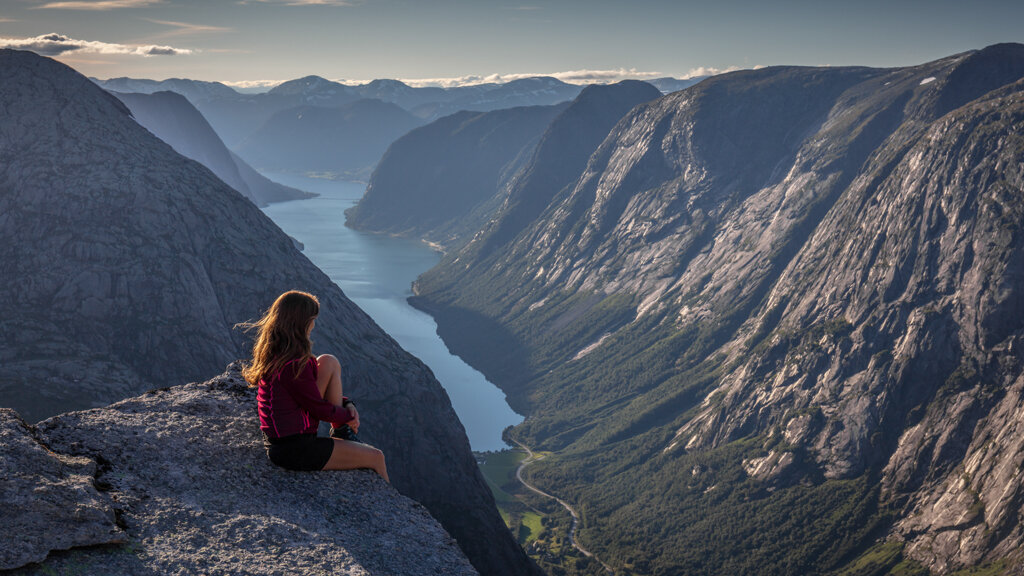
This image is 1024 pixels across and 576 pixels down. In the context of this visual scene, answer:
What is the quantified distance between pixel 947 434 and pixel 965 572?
38608 mm

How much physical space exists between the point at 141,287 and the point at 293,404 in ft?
306

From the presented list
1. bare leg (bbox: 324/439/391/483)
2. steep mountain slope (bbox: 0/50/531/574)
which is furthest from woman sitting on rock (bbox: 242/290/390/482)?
steep mountain slope (bbox: 0/50/531/574)

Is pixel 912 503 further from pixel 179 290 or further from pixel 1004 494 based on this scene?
pixel 179 290

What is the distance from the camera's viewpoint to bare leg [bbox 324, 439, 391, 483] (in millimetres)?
19016

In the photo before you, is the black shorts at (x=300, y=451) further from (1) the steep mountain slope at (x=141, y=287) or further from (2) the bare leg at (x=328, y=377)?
(1) the steep mountain slope at (x=141, y=287)

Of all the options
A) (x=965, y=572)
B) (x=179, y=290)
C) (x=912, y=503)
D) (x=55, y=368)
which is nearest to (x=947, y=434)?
(x=912, y=503)

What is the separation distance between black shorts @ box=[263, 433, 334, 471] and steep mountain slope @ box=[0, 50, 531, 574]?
77696mm

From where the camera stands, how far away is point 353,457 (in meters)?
19.5

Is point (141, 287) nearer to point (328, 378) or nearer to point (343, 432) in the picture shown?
point (343, 432)

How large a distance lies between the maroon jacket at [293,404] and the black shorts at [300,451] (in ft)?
0.92

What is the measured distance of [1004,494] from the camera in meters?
156

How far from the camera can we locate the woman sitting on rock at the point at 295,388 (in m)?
17.4

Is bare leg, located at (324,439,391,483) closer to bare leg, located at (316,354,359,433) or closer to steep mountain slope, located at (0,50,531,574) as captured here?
bare leg, located at (316,354,359,433)

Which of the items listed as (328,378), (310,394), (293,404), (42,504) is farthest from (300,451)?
(42,504)
